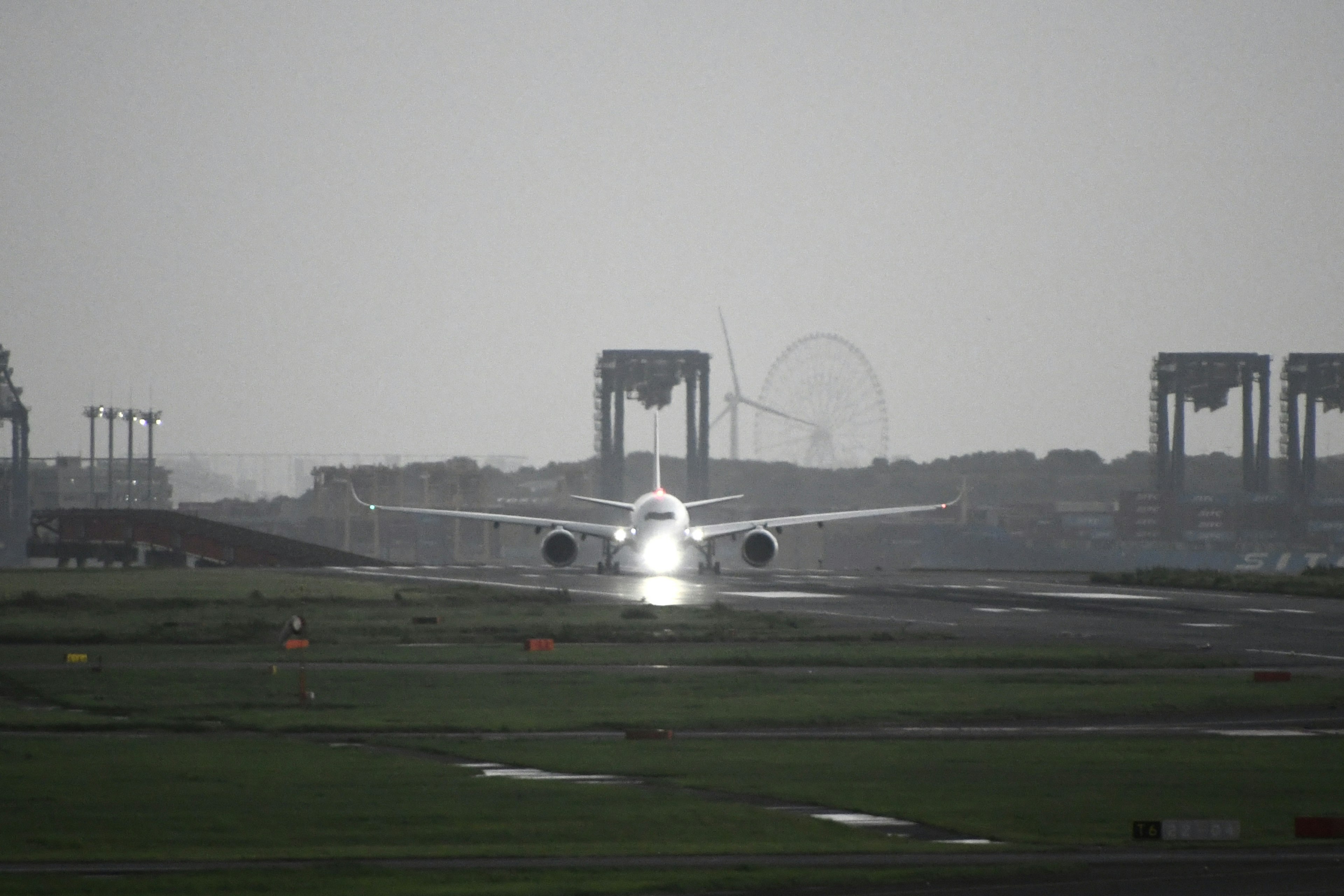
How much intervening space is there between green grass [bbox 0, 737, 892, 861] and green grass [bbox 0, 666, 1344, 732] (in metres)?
4.74

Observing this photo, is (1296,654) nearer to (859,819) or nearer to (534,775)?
(534,775)

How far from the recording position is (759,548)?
9206 centimetres

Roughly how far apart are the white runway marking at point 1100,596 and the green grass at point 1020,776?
45214 millimetres

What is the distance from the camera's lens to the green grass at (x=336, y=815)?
16.4m

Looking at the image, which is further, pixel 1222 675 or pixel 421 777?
pixel 1222 675

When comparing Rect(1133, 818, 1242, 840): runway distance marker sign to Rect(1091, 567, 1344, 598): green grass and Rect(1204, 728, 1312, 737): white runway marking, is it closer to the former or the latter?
Rect(1204, 728, 1312, 737): white runway marking

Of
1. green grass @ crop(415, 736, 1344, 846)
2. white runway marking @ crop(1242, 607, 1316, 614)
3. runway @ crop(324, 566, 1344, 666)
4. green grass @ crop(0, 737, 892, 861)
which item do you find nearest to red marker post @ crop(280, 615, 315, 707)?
green grass @ crop(415, 736, 1344, 846)

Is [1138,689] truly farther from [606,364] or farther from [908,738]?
[606,364]

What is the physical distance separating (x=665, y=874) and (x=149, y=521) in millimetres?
102601

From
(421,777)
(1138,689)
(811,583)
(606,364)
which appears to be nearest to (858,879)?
(421,777)

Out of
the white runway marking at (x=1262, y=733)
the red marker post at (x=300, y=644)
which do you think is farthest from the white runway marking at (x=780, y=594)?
the white runway marking at (x=1262, y=733)

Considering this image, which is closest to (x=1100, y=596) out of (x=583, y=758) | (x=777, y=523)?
(x=777, y=523)

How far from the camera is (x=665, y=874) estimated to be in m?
15.2

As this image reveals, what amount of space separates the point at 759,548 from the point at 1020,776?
70.6 metres
